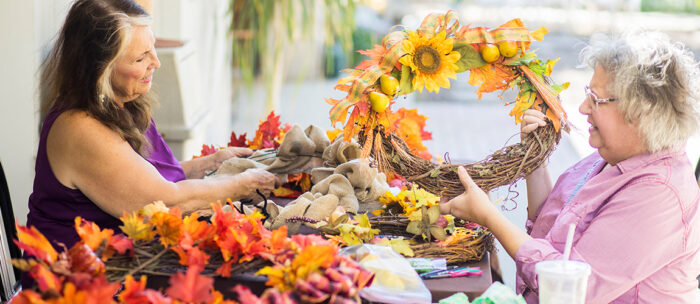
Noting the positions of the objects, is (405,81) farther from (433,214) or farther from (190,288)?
(190,288)

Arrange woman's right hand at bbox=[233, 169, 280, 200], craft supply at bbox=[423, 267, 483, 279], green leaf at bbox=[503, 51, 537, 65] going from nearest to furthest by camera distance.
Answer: craft supply at bbox=[423, 267, 483, 279]
green leaf at bbox=[503, 51, 537, 65]
woman's right hand at bbox=[233, 169, 280, 200]

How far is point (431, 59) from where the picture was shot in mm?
1756

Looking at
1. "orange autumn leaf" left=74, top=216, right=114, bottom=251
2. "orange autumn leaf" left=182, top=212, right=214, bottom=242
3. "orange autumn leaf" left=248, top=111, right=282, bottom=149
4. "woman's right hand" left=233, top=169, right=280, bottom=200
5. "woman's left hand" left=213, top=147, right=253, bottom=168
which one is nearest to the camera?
"orange autumn leaf" left=74, top=216, right=114, bottom=251

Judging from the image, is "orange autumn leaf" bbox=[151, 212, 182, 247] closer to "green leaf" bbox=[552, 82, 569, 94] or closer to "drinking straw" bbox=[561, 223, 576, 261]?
"drinking straw" bbox=[561, 223, 576, 261]

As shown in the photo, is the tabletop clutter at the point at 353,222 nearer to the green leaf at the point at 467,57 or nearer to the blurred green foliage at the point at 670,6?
the green leaf at the point at 467,57

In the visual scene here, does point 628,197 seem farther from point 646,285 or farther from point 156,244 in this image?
point 156,244

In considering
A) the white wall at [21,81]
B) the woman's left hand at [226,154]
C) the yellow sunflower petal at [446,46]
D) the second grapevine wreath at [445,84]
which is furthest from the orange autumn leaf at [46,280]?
the white wall at [21,81]

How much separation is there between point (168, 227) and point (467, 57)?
822mm

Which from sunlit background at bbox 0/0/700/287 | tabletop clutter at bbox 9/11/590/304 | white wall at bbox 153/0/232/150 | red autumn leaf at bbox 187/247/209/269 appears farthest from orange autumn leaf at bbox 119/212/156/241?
white wall at bbox 153/0/232/150

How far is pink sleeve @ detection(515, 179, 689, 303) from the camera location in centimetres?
154

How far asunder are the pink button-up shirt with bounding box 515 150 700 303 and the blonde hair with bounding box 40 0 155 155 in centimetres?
111

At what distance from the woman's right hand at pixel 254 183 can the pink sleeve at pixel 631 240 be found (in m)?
0.89

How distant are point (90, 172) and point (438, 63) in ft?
3.01

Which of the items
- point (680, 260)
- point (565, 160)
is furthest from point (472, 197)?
point (565, 160)
